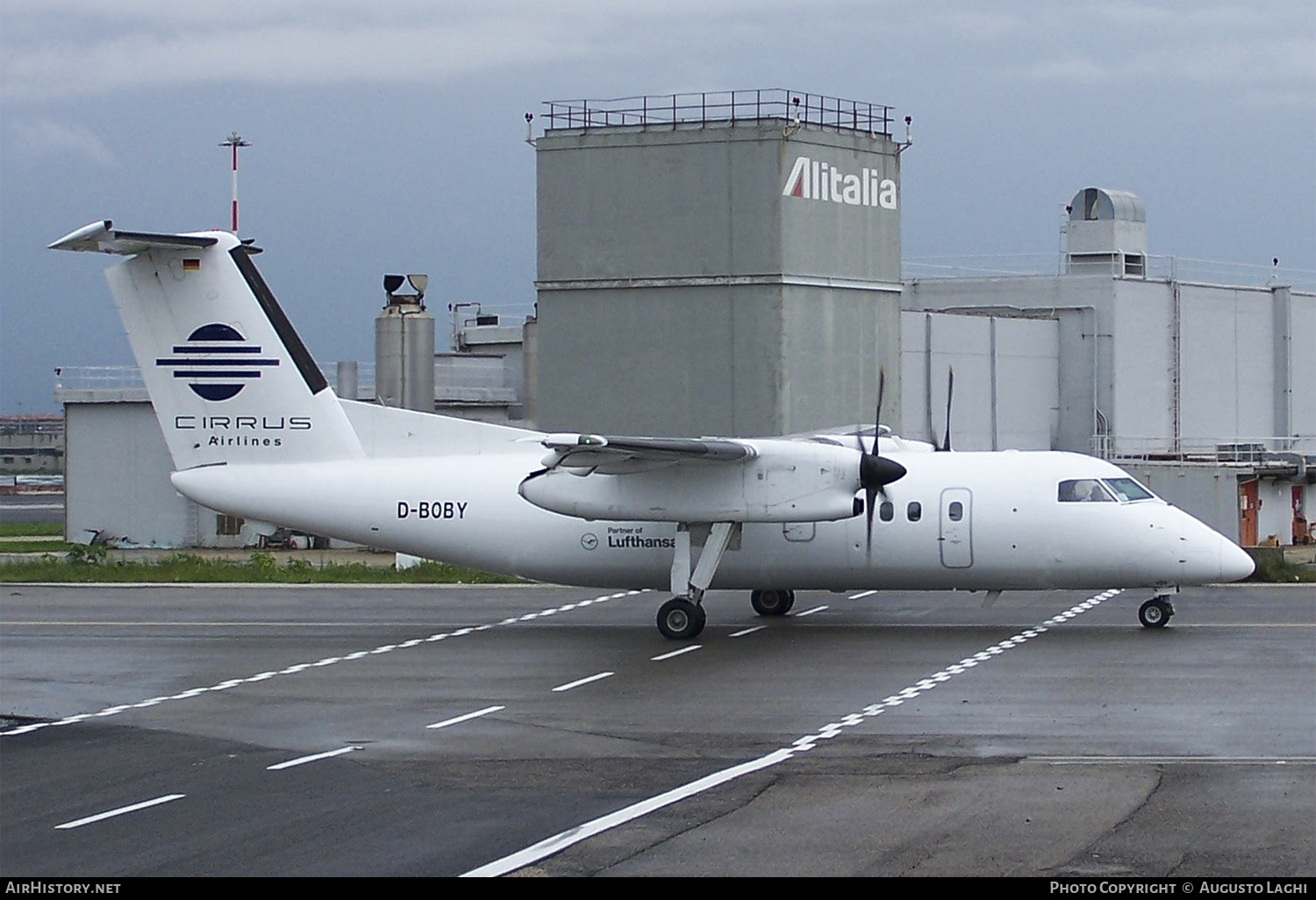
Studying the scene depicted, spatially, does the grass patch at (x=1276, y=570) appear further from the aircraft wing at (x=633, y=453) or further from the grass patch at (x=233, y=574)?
the grass patch at (x=233, y=574)

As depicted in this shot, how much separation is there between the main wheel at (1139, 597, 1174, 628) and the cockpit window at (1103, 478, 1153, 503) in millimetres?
1395

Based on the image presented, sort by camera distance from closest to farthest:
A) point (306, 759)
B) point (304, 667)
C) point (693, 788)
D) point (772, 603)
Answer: point (693, 788)
point (306, 759)
point (304, 667)
point (772, 603)

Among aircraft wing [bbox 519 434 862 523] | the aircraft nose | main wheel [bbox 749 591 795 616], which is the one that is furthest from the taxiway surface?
aircraft wing [bbox 519 434 862 523]

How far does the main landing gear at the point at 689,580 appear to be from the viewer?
2084 centimetres

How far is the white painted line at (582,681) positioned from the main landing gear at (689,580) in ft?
8.45

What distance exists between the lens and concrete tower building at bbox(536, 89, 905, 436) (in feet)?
114

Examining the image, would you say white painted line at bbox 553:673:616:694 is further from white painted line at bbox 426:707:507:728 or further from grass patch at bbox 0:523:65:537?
grass patch at bbox 0:523:65:537

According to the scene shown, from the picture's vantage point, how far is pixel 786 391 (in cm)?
3453

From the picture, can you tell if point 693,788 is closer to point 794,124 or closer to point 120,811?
point 120,811

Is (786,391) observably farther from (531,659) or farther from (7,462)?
(7,462)

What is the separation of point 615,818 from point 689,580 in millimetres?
10210

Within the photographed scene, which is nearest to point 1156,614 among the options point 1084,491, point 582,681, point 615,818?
point 1084,491

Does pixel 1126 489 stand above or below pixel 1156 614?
above

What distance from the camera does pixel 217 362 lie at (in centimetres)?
2234
